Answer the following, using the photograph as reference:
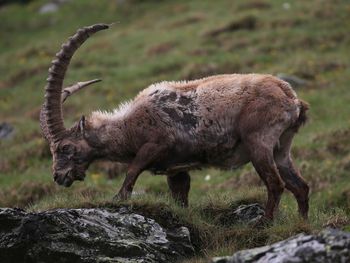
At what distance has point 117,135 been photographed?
9.84m

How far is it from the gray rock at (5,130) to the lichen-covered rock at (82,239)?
11792 millimetres

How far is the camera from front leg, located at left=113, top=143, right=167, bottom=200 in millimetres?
9336

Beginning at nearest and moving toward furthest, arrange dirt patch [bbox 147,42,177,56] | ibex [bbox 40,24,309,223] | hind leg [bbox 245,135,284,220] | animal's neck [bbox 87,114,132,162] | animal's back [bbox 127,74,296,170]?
1. hind leg [bbox 245,135,284,220]
2. ibex [bbox 40,24,309,223]
3. animal's back [bbox 127,74,296,170]
4. animal's neck [bbox 87,114,132,162]
5. dirt patch [bbox 147,42,177,56]

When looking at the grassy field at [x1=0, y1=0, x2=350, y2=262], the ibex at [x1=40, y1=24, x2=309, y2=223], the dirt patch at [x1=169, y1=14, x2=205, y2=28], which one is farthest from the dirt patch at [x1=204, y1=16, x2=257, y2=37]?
the ibex at [x1=40, y1=24, x2=309, y2=223]

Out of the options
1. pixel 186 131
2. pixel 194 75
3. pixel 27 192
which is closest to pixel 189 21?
pixel 194 75

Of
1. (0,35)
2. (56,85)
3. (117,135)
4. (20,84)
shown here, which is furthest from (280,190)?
(0,35)

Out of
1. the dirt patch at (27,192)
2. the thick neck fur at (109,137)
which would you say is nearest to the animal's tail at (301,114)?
the thick neck fur at (109,137)

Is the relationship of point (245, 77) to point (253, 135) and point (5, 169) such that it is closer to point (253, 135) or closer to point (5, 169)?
point (253, 135)

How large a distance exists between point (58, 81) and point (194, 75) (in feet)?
41.4

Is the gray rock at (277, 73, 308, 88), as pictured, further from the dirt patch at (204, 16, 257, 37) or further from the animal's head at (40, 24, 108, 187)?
the animal's head at (40, 24, 108, 187)

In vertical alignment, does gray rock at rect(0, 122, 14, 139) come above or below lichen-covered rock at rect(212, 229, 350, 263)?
below

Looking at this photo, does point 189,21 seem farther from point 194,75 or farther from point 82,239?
point 82,239

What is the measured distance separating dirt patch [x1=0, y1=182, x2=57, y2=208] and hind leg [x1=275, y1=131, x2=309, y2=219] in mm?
6275

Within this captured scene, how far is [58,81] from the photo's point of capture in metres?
9.69
